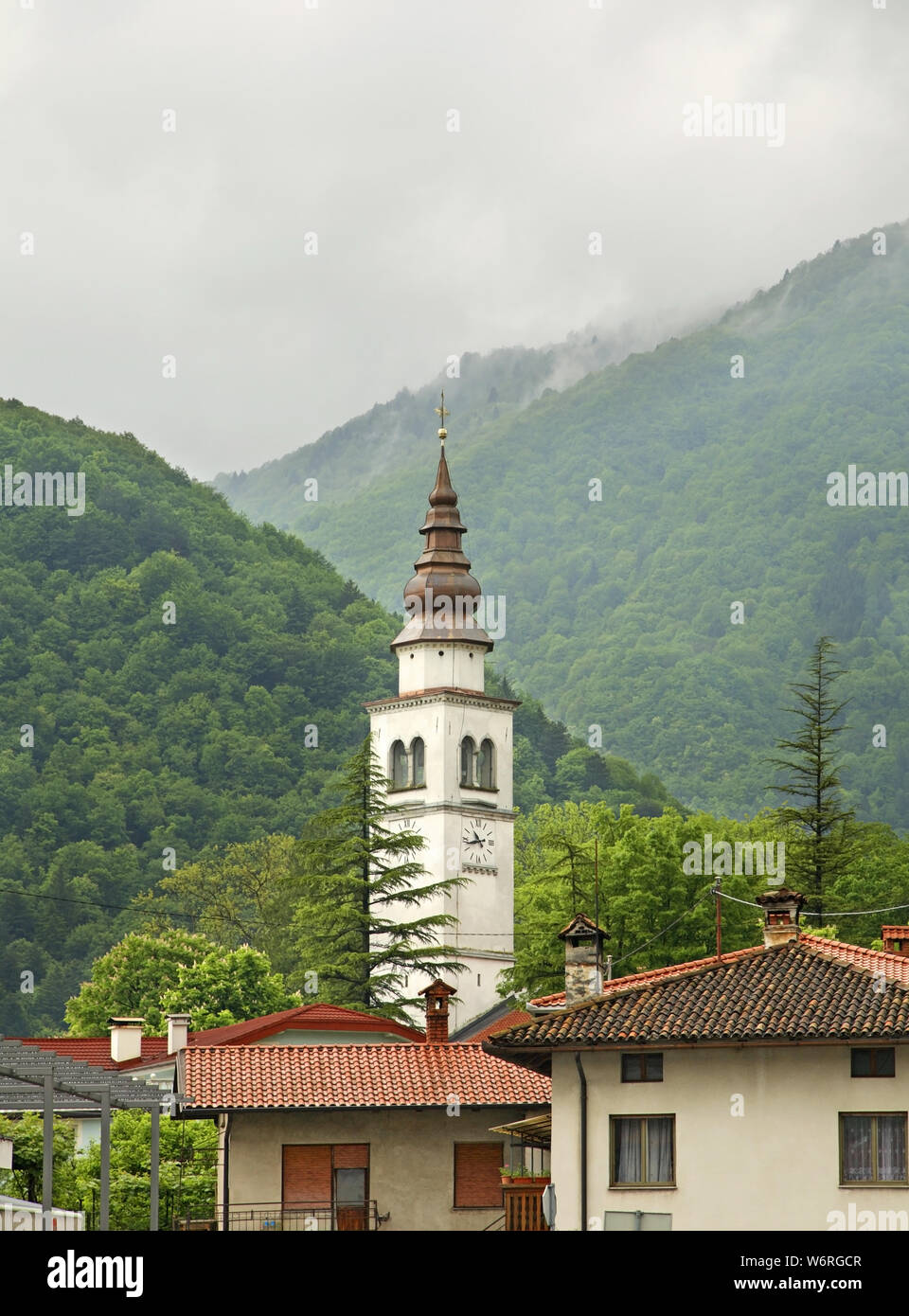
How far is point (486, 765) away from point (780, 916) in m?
57.7

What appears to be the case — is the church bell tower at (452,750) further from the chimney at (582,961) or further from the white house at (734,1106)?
the white house at (734,1106)

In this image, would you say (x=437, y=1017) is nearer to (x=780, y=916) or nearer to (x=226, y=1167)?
(x=226, y=1167)

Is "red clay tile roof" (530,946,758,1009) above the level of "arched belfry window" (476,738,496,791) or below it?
below

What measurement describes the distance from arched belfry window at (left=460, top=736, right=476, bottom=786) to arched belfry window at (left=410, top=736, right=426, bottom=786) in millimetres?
1649

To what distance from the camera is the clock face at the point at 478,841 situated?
92438 millimetres

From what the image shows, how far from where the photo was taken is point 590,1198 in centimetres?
3231

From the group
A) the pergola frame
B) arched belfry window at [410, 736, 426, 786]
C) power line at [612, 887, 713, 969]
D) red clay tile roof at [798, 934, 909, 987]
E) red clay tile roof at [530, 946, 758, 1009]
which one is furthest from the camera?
arched belfry window at [410, 736, 426, 786]

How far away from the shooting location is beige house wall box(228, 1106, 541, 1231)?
128ft

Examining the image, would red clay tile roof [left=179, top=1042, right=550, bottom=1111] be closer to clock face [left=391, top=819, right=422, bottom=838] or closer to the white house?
the white house

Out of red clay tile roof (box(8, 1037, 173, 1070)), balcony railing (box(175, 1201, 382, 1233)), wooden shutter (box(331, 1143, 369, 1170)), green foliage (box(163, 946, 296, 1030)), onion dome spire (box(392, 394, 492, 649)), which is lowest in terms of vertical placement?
balcony railing (box(175, 1201, 382, 1233))

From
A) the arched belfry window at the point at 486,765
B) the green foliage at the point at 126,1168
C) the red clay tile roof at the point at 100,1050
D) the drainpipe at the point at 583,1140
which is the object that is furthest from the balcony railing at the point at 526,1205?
the arched belfry window at the point at 486,765

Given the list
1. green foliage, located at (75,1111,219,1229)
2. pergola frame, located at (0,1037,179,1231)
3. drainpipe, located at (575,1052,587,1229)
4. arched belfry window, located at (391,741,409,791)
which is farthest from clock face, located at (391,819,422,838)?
pergola frame, located at (0,1037,179,1231)

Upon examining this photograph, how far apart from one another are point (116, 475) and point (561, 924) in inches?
4568

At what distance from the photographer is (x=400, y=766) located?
94438 mm
